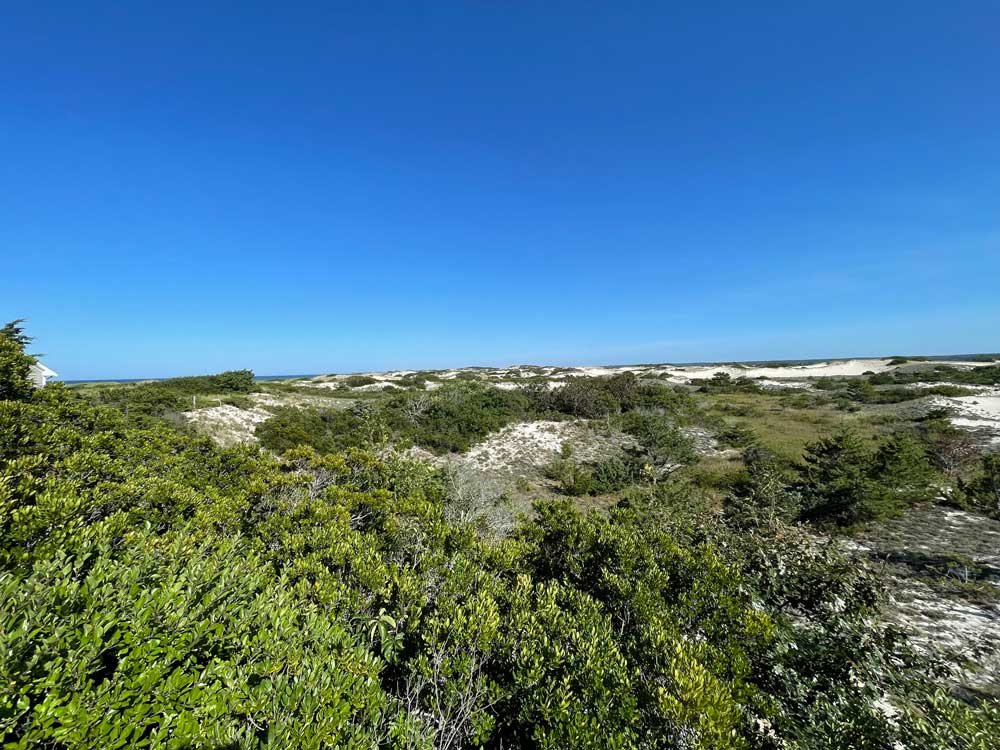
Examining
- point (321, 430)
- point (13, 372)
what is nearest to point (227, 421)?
point (321, 430)

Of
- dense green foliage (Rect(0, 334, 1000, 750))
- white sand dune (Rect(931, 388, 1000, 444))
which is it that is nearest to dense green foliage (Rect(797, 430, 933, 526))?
dense green foliage (Rect(0, 334, 1000, 750))

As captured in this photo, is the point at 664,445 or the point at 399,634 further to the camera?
the point at 664,445

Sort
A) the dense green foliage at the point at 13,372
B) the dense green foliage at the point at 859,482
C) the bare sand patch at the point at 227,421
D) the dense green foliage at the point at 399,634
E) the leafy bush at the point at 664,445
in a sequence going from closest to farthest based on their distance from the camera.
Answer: the dense green foliage at the point at 399,634, the dense green foliage at the point at 13,372, the dense green foliage at the point at 859,482, the leafy bush at the point at 664,445, the bare sand patch at the point at 227,421

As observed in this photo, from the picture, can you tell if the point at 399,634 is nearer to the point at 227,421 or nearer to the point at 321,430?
the point at 321,430

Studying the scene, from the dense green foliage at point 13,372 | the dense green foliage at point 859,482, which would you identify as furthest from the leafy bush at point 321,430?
the dense green foliage at point 859,482

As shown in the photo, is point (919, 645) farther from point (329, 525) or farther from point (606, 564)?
point (329, 525)

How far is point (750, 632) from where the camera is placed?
4312 millimetres

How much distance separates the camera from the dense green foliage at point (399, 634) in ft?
7.91

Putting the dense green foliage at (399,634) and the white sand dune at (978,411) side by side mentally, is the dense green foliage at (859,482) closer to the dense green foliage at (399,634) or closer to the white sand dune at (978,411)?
the dense green foliage at (399,634)

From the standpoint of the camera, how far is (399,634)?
4.32 m

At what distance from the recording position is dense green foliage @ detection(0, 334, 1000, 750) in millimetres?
2412

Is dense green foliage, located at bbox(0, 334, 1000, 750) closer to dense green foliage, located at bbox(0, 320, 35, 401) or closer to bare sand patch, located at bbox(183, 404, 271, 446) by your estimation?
dense green foliage, located at bbox(0, 320, 35, 401)

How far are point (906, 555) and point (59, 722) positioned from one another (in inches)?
586

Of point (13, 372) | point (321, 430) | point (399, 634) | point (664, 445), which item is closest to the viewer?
point (399, 634)
